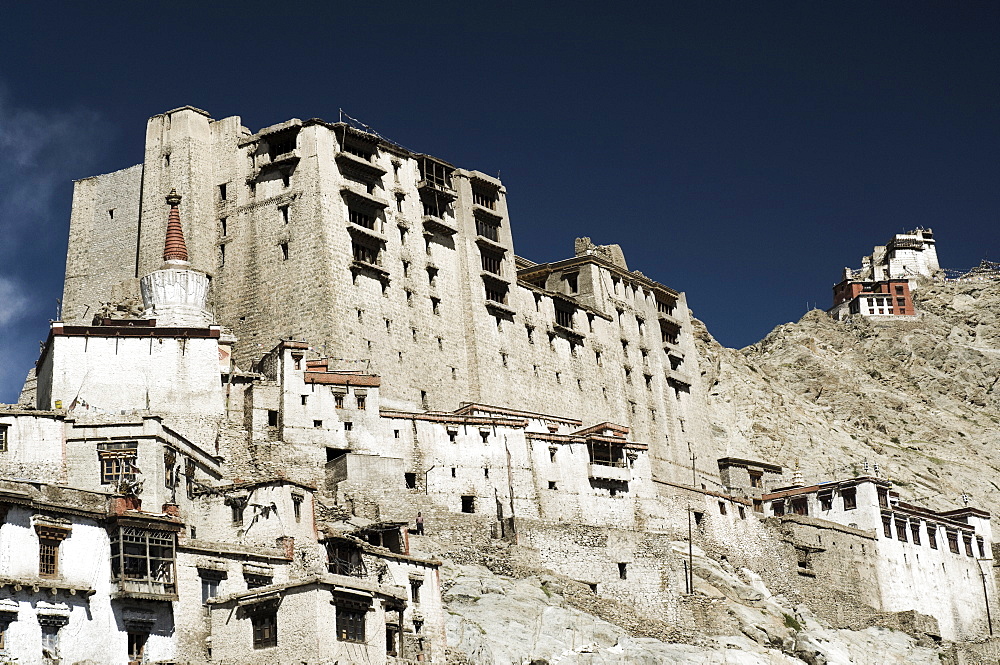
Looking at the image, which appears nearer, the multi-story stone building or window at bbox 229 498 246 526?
window at bbox 229 498 246 526

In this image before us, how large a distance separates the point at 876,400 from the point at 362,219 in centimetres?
5962

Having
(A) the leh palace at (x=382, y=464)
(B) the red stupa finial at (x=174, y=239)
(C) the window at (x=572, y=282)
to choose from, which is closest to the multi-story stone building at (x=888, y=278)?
(A) the leh palace at (x=382, y=464)

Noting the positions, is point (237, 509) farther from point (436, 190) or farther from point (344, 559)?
point (436, 190)

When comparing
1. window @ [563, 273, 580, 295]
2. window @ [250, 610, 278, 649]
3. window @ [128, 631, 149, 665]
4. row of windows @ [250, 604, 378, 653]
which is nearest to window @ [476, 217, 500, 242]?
window @ [563, 273, 580, 295]

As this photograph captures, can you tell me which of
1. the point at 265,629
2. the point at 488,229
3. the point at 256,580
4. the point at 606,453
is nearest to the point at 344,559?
the point at 256,580

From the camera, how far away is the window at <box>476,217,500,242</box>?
3679 inches

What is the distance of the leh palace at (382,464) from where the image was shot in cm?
5131

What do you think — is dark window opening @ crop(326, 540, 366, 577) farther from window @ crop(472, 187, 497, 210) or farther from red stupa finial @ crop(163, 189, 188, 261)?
window @ crop(472, 187, 497, 210)

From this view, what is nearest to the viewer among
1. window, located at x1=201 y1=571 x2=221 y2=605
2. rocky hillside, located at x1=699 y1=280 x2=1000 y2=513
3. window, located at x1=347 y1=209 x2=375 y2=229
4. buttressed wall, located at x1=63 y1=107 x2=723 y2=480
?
window, located at x1=201 y1=571 x2=221 y2=605

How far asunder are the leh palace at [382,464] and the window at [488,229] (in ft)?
0.61

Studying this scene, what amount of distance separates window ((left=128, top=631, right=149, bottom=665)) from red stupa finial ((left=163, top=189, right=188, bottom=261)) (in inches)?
1318

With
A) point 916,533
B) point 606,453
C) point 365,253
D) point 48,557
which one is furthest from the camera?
point 916,533

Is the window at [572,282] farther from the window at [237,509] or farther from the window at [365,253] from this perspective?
the window at [237,509]

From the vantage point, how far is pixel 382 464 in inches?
2729
